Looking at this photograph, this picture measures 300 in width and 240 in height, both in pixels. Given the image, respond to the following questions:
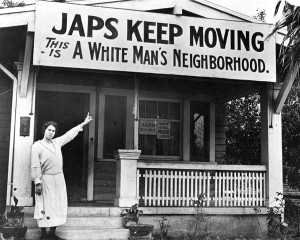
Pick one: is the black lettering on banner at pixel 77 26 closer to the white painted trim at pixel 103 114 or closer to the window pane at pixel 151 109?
the white painted trim at pixel 103 114

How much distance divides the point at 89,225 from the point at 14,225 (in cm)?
128

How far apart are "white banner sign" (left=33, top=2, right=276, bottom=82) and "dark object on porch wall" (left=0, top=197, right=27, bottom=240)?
2.35m

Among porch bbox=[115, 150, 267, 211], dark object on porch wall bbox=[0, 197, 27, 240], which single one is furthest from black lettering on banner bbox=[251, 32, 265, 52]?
dark object on porch wall bbox=[0, 197, 27, 240]

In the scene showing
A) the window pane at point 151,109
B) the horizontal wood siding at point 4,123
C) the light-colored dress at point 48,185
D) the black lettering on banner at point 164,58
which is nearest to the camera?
the light-colored dress at point 48,185

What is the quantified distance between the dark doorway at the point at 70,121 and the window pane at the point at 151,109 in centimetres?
141

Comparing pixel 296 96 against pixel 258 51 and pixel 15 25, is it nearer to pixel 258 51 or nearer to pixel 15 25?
pixel 258 51

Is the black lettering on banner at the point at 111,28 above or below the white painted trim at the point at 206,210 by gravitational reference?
above

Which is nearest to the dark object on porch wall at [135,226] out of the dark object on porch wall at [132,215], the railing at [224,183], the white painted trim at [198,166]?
the dark object on porch wall at [132,215]

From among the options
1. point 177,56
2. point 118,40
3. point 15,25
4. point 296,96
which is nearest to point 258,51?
point 177,56

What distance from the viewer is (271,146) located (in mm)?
8672

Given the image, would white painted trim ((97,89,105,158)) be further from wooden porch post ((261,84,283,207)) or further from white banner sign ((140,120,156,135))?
wooden porch post ((261,84,283,207))

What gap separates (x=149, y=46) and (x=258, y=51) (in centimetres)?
203

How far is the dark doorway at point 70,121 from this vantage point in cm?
984

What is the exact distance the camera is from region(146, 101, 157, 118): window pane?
1042 cm
